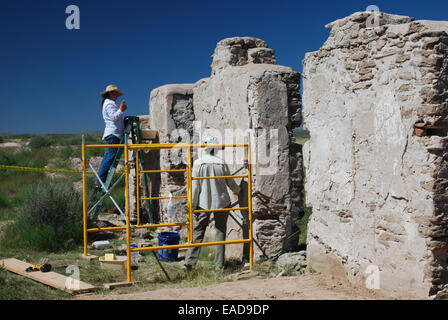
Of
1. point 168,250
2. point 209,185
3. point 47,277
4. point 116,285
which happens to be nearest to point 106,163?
point 168,250

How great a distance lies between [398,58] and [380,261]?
1951mm

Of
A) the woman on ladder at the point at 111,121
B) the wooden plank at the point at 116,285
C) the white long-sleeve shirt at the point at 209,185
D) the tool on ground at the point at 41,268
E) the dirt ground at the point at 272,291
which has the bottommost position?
the wooden plank at the point at 116,285

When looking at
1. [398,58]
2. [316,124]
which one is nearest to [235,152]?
[316,124]

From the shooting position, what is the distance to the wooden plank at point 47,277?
16.9ft

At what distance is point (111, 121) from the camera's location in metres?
7.52

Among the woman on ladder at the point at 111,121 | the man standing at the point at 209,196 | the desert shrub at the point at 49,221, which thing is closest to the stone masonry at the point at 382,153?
the man standing at the point at 209,196

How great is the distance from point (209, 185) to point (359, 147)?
213cm

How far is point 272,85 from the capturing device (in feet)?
20.1

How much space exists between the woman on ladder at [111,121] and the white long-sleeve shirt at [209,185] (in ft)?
6.21

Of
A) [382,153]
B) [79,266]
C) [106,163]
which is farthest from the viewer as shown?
[106,163]

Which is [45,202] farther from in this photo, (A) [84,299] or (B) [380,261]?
(B) [380,261]

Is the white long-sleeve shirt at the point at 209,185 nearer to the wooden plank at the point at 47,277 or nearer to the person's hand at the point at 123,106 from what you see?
the wooden plank at the point at 47,277

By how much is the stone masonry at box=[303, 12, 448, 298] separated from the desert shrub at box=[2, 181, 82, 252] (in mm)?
4225

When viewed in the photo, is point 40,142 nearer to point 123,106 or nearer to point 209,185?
point 123,106
